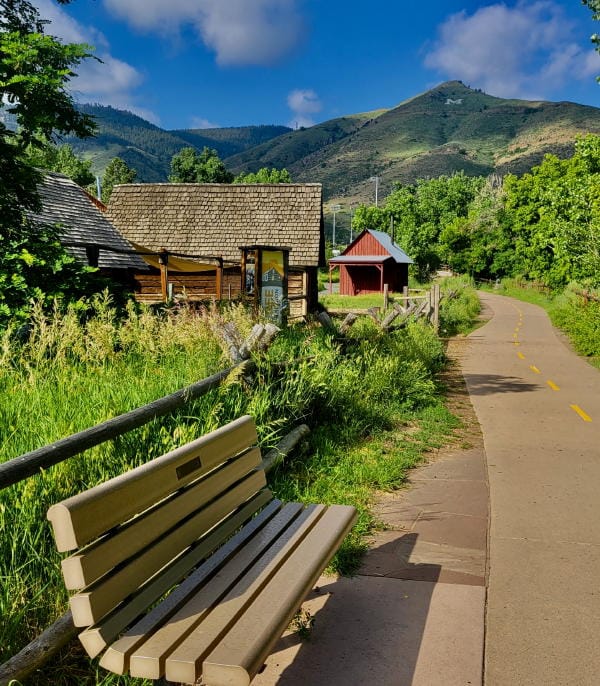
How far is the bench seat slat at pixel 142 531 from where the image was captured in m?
2.19

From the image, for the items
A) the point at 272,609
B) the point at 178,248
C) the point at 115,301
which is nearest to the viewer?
the point at 272,609

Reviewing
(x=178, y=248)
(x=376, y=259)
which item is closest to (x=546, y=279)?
(x=376, y=259)

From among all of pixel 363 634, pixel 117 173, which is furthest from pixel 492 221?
pixel 363 634

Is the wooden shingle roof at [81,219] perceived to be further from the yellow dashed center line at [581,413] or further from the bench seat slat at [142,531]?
the bench seat slat at [142,531]

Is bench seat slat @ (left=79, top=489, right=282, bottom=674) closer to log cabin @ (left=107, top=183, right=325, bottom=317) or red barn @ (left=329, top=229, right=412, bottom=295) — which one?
log cabin @ (left=107, top=183, right=325, bottom=317)

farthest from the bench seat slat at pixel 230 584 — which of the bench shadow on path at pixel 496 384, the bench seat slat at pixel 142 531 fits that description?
the bench shadow on path at pixel 496 384

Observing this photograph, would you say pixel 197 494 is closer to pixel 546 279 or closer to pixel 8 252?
pixel 8 252

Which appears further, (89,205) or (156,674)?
(89,205)

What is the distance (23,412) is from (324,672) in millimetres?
2687

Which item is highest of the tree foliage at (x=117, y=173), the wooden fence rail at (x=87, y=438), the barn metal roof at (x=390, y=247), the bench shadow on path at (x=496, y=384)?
the tree foliage at (x=117, y=173)

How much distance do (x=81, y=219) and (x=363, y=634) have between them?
58.4 feet

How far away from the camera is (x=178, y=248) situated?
25.3m

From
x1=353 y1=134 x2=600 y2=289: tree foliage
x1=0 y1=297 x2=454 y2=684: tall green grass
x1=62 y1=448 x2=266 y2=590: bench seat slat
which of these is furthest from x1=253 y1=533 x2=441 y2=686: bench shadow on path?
x1=353 y1=134 x2=600 y2=289: tree foliage

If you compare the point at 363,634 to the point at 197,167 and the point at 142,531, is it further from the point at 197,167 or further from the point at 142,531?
the point at 197,167
